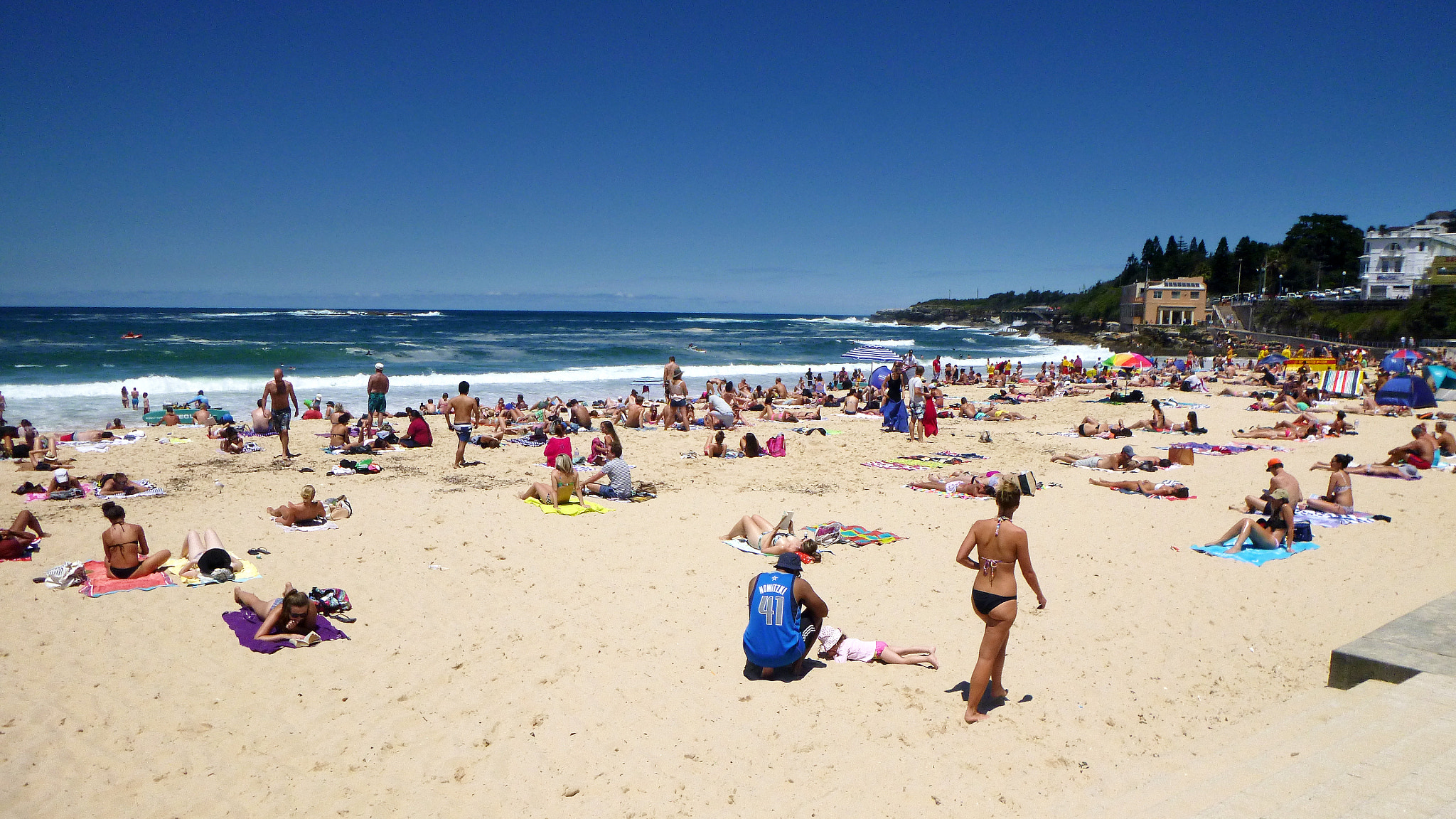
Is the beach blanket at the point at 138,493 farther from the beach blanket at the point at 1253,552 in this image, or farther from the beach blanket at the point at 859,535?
the beach blanket at the point at 1253,552

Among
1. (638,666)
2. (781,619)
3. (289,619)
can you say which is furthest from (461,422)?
(781,619)

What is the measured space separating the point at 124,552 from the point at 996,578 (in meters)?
6.63

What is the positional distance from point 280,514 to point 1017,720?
7.30 m

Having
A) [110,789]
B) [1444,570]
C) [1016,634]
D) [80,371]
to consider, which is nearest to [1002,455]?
[1444,570]

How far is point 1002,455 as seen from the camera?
1241cm

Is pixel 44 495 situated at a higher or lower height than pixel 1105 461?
lower

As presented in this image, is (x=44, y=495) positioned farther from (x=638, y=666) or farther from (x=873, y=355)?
(x=873, y=355)

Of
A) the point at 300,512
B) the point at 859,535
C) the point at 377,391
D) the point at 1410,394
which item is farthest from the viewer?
the point at 1410,394

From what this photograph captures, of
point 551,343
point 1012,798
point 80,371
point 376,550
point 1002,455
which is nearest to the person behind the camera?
point 1012,798

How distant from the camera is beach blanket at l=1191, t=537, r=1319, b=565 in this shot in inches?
267

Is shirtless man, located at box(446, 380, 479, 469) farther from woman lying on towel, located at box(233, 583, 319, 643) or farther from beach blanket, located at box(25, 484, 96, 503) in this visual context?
woman lying on towel, located at box(233, 583, 319, 643)

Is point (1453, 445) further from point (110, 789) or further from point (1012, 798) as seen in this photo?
point (110, 789)

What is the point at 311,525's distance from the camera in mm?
7891

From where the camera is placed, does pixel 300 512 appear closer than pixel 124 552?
No
